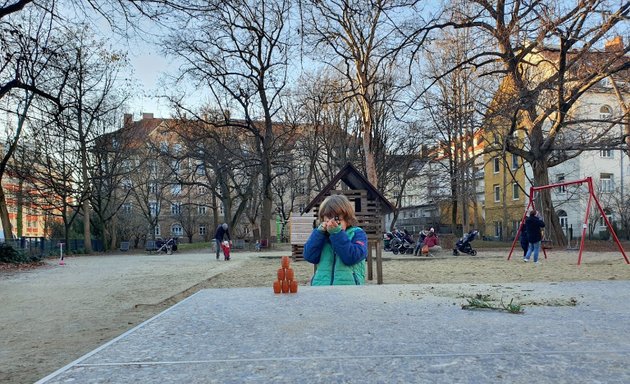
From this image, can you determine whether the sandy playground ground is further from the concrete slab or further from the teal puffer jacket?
the concrete slab

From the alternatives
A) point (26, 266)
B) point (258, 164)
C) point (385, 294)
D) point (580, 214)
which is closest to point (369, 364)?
point (385, 294)

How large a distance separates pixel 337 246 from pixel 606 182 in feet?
146

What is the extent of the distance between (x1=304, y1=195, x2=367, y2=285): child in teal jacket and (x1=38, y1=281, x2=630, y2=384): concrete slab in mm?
949

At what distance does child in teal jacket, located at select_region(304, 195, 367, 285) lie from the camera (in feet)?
12.7

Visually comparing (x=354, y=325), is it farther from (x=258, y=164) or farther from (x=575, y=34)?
(x=258, y=164)

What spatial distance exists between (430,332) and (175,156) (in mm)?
30349

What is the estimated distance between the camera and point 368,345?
5.91ft

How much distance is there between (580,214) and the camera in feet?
136

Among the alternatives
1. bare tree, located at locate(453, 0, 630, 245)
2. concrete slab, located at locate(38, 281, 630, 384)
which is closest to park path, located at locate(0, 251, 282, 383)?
concrete slab, located at locate(38, 281, 630, 384)

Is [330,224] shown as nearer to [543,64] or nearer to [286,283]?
[286,283]

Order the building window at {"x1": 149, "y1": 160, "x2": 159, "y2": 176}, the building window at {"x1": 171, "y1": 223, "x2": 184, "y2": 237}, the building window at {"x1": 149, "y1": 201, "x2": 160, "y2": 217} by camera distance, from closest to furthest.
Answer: the building window at {"x1": 149, "y1": 160, "x2": 159, "y2": 176} → the building window at {"x1": 149, "y1": 201, "x2": 160, "y2": 217} → the building window at {"x1": 171, "y1": 223, "x2": 184, "y2": 237}

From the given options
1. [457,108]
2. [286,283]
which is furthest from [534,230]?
[286,283]

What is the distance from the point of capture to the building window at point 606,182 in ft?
136

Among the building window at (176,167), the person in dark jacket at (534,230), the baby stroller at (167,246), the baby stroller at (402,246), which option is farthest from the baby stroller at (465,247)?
the baby stroller at (167,246)
